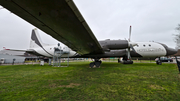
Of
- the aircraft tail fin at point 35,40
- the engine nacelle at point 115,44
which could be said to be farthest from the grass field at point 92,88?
the aircraft tail fin at point 35,40

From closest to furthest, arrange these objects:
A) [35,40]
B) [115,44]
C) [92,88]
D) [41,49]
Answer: [92,88], [115,44], [41,49], [35,40]

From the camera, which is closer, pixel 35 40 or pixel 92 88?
pixel 92 88

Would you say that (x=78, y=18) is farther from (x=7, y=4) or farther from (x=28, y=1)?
(x=7, y=4)

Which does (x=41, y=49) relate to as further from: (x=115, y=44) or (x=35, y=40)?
(x=115, y=44)

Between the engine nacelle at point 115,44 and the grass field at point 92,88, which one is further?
the engine nacelle at point 115,44

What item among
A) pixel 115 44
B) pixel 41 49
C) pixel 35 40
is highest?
pixel 35 40

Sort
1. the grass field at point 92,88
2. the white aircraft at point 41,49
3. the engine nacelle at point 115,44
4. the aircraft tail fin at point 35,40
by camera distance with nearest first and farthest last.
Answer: the grass field at point 92,88 < the engine nacelle at point 115,44 < the white aircraft at point 41,49 < the aircraft tail fin at point 35,40

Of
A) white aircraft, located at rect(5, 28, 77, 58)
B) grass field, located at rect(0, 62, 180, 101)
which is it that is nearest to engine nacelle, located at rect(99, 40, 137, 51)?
grass field, located at rect(0, 62, 180, 101)

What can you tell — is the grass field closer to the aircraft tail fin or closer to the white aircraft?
the white aircraft

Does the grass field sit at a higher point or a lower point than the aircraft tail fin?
lower

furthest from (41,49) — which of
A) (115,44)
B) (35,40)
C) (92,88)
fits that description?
(92,88)

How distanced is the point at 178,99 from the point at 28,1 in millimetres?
4777

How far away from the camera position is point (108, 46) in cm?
947

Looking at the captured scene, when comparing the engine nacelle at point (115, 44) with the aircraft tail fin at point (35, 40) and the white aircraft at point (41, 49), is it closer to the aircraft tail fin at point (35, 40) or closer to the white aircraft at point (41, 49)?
the white aircraft at point (41, 49)
